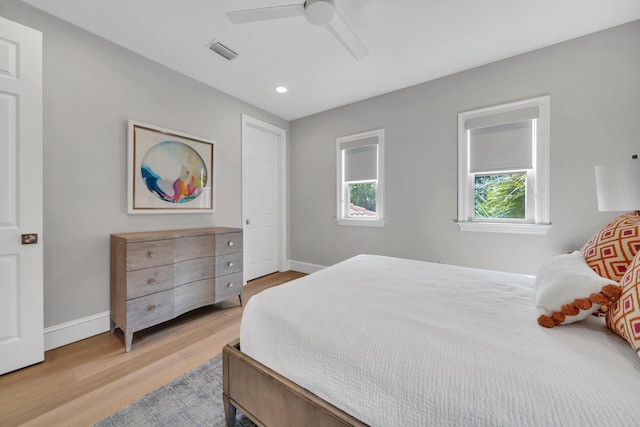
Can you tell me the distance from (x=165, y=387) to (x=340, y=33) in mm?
2740

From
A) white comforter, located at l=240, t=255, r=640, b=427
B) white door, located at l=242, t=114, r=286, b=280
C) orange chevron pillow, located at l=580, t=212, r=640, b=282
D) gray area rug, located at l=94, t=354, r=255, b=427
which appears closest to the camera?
white comforter, located at l=240, t=255, r=640, b=427

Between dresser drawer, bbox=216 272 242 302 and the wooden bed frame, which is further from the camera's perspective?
dresser drawer, bbox=216 272 242 302

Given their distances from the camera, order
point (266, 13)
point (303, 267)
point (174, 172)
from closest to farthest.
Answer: point (266, 13)
point (174, 172)
point (303, 267)

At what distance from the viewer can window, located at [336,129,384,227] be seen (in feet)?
10.9

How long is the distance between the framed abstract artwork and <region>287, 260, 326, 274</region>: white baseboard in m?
1.77

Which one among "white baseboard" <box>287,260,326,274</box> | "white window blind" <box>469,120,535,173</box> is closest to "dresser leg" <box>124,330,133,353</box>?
"white baseboard" <box>287,260,326,274</box>

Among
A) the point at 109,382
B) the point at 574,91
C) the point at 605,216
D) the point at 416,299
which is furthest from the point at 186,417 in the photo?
the point at 574,91

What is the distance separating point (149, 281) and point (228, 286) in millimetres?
773

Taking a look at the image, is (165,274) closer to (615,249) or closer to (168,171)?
(168,171)

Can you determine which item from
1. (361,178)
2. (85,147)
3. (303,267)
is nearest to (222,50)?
(85,147)

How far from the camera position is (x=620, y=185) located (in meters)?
1.41

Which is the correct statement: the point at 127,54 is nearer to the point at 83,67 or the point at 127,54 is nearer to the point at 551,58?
the point at 83,67

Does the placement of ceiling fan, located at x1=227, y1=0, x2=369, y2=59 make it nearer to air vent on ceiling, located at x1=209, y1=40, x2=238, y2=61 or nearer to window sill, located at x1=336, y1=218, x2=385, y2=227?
air vent on ceiling, located at x1=209, y1=40, x2=238, y2=61

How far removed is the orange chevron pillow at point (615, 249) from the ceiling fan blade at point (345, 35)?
6.45 feet
